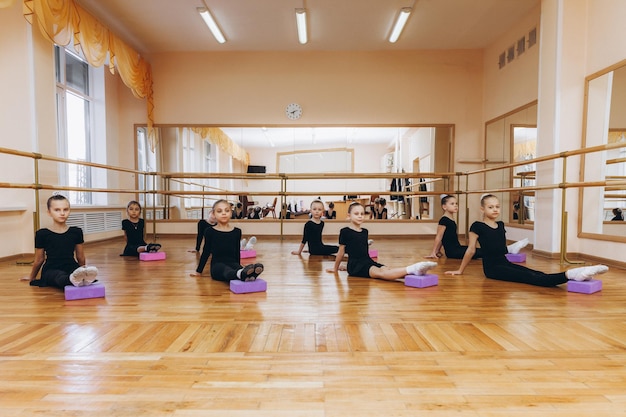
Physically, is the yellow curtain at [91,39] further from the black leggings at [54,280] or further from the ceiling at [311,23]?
the black leggings at [54,280]

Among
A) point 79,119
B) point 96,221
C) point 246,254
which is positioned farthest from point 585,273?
point 79,119

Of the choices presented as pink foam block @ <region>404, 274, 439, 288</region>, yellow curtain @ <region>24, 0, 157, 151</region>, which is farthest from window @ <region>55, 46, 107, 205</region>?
pink foam block @ <region>404, 274, 439, 288</region>

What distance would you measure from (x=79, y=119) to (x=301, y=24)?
3749 mm

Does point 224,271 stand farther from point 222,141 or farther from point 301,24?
point 222,141

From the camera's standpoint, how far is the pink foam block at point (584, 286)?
2508 millimetres

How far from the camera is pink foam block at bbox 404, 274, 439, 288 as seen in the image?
271 centimetres

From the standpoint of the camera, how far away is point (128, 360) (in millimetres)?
1430

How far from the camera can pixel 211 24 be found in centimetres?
535

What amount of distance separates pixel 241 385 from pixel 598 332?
1.64 meters

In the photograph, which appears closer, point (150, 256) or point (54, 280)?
point (54, 280)

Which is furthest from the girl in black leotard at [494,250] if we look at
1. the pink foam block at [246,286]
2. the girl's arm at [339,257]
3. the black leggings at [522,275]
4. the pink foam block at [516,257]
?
the pink foam block at [246,286]

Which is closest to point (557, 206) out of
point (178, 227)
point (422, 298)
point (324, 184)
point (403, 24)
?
point (422, 298)

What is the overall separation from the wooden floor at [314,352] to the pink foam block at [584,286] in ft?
0.19

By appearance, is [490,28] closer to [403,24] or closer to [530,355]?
[403,24]
